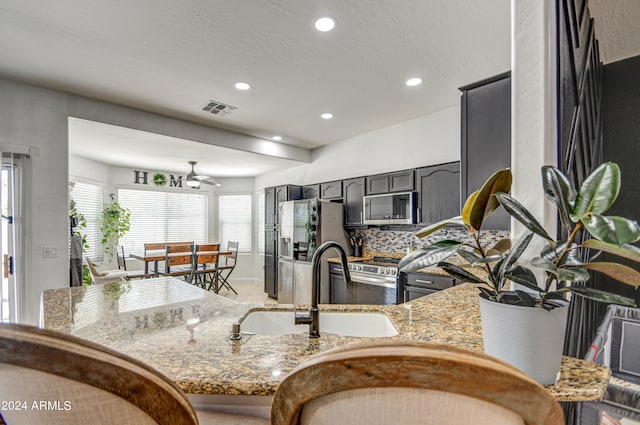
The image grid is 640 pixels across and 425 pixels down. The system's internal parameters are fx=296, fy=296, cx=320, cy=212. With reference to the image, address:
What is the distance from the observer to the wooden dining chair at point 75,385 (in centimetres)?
43

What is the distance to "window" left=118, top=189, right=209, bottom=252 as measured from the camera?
6.06 metres

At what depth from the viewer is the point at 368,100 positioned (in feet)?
11.0

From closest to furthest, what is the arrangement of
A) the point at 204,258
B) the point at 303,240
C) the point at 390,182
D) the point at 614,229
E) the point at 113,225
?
the point at 614,229 → the point at 390,182 → the point at 303,240 → the point at 204,258 → the point at 113,225

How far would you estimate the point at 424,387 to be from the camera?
0.40 m

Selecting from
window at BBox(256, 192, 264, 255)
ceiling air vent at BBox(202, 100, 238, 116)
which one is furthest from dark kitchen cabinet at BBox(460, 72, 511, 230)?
window at BBox(256, 192, 264, 255)

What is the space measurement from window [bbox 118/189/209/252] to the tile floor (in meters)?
1.44

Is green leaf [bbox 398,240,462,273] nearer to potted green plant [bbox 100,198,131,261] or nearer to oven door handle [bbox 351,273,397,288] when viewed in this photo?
oven door handle [bbox 351,273,397,288]

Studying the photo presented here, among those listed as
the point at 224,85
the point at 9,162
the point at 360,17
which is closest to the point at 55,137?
the point at 9,162

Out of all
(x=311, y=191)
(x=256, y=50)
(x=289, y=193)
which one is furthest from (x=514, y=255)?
(x=289, y=193)

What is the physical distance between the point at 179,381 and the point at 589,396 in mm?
1034

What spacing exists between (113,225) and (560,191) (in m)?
6.50

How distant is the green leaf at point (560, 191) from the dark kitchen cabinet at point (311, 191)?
446 cm

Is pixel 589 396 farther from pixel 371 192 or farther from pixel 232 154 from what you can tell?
pixel 232 154

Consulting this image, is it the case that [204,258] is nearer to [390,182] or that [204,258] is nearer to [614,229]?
[390,182]
